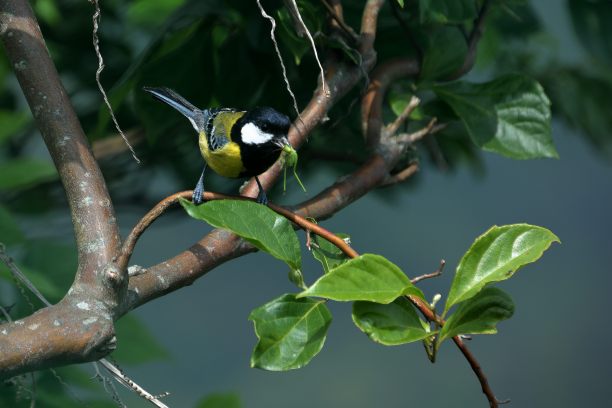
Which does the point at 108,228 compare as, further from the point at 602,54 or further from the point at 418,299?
the point at 602,54

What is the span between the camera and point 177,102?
0.94 metres

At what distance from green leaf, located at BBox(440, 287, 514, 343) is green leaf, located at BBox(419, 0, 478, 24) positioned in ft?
1.03

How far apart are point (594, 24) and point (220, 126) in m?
0.49

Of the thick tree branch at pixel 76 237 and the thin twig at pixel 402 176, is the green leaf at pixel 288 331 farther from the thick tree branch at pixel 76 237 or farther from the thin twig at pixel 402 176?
the thin twig at pixel 402 176

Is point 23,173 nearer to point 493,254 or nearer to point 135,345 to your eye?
point 135,345

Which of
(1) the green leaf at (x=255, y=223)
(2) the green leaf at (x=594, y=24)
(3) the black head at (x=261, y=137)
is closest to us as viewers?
(1) the green leaf at (x=255, y=223)

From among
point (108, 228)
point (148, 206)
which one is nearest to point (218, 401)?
point (108, 228)

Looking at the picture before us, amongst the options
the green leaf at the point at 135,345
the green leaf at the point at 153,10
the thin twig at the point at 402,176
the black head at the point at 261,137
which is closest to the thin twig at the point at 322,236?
the black head at the point at 261,137

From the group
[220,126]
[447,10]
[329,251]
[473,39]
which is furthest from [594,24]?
[329,251]

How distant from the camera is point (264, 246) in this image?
582 mm

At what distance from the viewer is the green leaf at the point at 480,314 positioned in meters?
0.61

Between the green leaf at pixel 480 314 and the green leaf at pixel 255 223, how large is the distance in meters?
0.11

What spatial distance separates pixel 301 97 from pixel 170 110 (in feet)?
0.47

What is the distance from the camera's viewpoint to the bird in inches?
30.2
